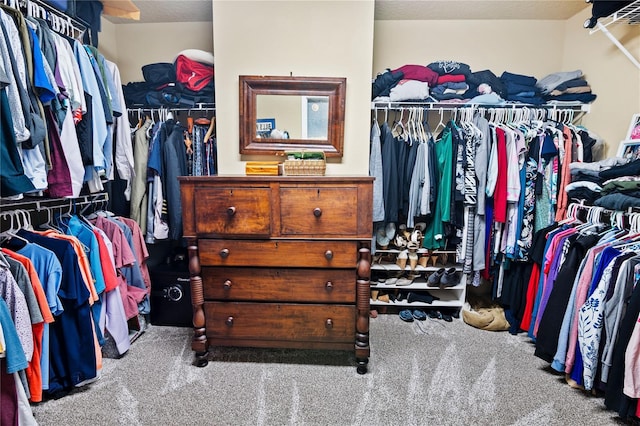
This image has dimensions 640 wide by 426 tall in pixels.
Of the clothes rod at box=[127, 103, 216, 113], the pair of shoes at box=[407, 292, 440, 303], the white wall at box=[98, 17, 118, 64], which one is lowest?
the pair of shoes at box=[407, 292, 440, 303]

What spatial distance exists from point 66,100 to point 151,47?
1381mm

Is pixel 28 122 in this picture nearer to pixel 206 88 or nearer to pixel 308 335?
pixel 206 88

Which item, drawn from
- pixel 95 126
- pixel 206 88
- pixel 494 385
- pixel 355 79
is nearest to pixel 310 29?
pixel 355 79

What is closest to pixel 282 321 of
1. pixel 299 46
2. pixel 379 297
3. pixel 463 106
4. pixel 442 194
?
pixel 379 297

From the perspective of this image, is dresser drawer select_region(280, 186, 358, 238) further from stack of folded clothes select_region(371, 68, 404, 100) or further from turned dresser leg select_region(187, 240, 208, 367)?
stack of folded clothes select_region(371, 68, 404, 100)

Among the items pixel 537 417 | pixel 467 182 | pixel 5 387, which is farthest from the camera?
pixel 467 182

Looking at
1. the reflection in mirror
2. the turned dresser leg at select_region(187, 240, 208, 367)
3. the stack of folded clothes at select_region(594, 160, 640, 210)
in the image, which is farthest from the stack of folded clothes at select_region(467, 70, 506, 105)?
the turned dresser leg at select_region(187, 240, 208, 367)

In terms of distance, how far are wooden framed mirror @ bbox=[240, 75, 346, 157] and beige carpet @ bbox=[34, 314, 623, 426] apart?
1305mm

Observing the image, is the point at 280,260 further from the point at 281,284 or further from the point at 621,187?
the point at 621,187

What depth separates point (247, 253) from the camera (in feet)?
5.62

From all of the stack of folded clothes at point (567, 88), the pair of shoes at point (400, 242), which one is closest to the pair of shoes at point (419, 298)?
the pair of shoes at point (400, 242)

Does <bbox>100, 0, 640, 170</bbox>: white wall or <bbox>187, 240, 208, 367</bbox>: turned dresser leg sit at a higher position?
<bbox>100, 0, 640, 170</bbox>: white wall

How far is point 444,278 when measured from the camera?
236cm

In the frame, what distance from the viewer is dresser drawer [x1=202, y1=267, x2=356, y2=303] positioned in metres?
1.73
